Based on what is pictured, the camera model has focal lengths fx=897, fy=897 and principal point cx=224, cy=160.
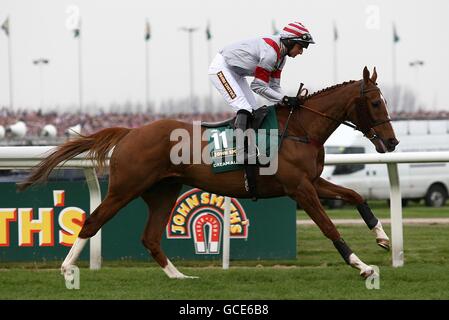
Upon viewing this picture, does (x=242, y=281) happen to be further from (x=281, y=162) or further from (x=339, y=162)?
(x=339, y=162)

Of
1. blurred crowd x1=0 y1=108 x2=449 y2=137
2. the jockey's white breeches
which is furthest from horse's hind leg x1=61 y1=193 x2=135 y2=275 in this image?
blurred crowd x1=0 y1=108 x2=449 y2=137

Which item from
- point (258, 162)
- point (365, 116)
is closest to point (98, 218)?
point (258, 162)

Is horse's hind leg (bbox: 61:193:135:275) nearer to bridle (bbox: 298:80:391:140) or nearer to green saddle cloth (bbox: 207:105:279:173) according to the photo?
green saddle cloth (bbox: 207:105:279:173)

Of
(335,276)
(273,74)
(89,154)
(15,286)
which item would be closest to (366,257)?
(335,276)

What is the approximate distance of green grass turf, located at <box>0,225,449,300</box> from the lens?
252 inches

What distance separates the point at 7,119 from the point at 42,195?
27.7 meters

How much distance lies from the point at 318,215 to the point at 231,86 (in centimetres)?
134

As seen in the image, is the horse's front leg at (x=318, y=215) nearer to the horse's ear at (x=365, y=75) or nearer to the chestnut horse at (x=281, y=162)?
the chestnut horse at (x=281, y=162)

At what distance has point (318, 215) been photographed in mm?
6957

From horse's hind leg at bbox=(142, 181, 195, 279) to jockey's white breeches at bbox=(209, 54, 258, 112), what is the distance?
2.98 feet

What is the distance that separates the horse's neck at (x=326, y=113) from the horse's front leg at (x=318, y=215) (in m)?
0.49

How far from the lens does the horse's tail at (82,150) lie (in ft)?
25.3

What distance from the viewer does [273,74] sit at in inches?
299
